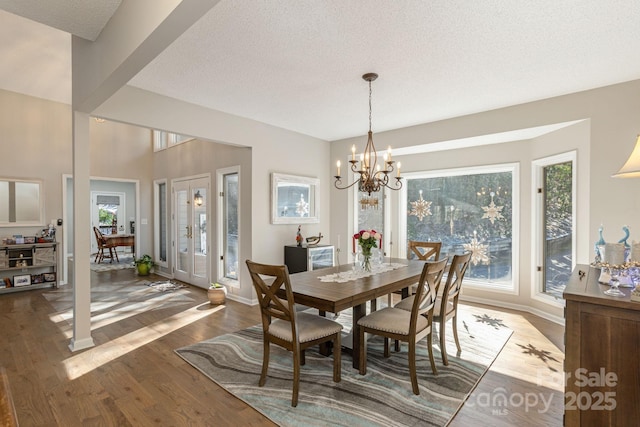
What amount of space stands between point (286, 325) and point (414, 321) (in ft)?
3.18

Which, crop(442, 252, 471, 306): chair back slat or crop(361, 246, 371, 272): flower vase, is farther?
crop(361, 246, 371, 272): flower vase

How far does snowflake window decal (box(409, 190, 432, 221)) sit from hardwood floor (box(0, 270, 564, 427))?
1.75m

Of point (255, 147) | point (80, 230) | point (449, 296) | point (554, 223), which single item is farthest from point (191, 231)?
point (554, 223)

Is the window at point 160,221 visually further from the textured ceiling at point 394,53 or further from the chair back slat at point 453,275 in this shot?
the chair back slat at point 453,275

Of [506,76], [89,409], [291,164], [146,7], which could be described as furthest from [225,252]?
[506,76]

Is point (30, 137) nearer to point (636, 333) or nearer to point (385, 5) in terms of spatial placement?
point (385, 5)

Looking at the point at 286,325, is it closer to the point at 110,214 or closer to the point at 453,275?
the point at 453,275

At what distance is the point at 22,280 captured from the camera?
5402 mm

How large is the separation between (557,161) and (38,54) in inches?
267

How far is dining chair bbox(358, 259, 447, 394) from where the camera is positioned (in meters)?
2.33

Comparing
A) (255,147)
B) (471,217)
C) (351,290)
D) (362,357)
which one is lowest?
(362,357)

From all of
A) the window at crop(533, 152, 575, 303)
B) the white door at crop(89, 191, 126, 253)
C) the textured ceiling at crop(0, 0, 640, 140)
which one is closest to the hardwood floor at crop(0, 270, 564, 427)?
the window at crop(533, 152, 575, 303)

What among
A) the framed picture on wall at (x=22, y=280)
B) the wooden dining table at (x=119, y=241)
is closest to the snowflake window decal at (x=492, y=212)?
the framed picture on wall at (x=22, y=280)

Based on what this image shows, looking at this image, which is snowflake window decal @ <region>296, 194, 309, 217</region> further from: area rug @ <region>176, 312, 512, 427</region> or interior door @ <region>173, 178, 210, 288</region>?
area rug @ <region>176, 312, 512, 427</region>
